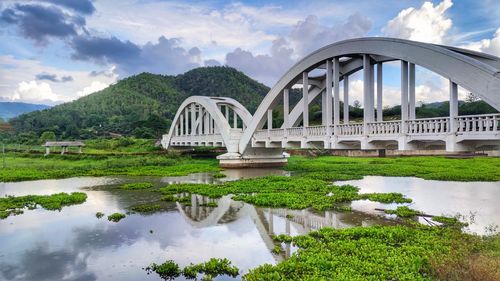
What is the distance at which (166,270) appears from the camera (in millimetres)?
7852

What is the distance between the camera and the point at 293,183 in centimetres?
2008

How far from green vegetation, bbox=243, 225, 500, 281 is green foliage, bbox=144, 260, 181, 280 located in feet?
5.16

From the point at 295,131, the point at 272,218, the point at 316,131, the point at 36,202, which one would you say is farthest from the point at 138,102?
the point at 272,218

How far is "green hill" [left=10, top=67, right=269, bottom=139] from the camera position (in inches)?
3286

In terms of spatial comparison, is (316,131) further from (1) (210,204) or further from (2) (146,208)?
(2) (146,208)

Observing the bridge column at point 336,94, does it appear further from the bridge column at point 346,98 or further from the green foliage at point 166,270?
the green foliage at point 166,270

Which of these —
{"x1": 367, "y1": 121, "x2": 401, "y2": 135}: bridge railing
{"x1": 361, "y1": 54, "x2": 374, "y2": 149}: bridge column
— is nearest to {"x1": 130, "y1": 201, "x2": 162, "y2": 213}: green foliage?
{"x1": 361, "y1": 54, "x2": 374, "y2": 149}: bridge column

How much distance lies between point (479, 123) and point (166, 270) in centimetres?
1053

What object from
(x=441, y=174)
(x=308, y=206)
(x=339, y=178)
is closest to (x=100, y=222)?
(x=308, y=206)

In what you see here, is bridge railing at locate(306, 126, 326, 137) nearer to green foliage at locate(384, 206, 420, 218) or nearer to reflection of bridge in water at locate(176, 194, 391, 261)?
reflection of bridge in water at locate(176, 194, 391, 261)

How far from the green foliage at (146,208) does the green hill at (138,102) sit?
5958 centimetres

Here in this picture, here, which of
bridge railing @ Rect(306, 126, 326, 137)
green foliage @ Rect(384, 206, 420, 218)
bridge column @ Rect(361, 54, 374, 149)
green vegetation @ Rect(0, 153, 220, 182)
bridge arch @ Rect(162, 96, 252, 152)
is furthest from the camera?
bridge arch @ Rect(162, 96, 252, 152)

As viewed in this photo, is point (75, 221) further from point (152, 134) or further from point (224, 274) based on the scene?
point (152, 134)

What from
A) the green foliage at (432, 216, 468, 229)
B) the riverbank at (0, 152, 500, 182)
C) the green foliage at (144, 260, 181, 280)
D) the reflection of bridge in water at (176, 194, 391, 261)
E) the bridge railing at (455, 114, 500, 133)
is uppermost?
the bridge railing at (455, 114, 500, 133)
